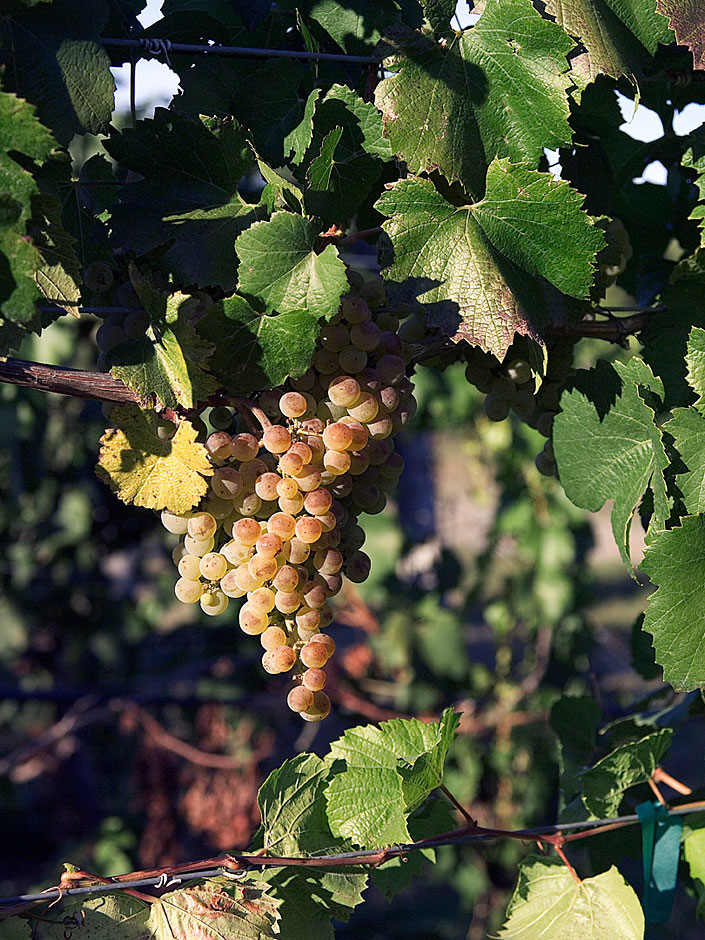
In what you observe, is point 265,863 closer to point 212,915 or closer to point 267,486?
point 212,915

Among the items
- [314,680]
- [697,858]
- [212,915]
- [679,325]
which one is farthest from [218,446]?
[697,858]

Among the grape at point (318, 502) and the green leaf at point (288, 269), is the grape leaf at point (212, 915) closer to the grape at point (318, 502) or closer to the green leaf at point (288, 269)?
the grape at point (318, 502)

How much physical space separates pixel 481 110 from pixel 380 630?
2529mm

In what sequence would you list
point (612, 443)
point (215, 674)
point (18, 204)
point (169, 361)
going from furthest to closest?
1. point (215, 674)
2. point (612, 443)
3. point (169, 361)
4. point (18, 204)

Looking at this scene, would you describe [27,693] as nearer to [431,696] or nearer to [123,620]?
[123,620]

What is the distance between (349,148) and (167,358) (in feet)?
1.04

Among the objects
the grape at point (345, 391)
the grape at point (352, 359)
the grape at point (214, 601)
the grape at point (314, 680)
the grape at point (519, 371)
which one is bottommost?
the grape at point (214, 601)

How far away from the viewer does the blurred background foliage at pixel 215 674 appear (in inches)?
118

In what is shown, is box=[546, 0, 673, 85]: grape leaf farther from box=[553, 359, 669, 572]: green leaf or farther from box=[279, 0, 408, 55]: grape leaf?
box=[553, 359, 669, 572]: green leaf

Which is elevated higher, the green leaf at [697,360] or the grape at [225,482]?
the green leaf at [697,360]

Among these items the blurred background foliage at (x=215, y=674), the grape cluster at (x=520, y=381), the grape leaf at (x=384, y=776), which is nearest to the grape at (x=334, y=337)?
the grape cluster at (x=520, y=381)

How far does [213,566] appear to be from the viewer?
909 millimetres

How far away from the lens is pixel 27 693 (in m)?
2.64

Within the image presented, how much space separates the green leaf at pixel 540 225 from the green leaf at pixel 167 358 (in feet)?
1.04
